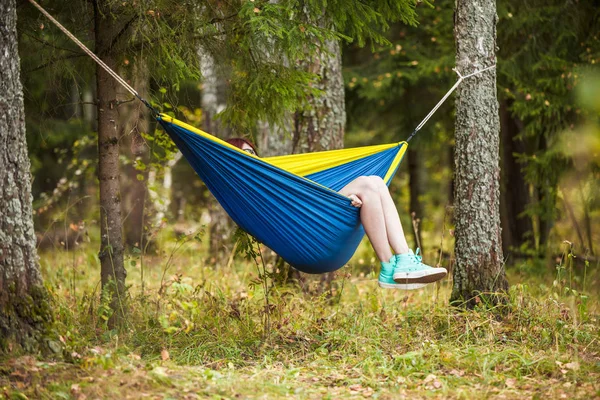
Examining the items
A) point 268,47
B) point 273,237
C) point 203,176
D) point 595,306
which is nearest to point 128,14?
point 268,47

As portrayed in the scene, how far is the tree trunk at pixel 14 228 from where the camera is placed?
2172mm

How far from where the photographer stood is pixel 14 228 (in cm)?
220

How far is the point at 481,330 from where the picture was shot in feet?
9.20

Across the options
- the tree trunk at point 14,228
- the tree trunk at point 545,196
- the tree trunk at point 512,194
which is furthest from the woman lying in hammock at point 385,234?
the tree trunk at point 512,194

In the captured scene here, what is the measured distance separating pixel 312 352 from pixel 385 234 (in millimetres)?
618

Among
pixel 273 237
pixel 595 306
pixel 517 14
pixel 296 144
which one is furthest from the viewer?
pixel 517 14

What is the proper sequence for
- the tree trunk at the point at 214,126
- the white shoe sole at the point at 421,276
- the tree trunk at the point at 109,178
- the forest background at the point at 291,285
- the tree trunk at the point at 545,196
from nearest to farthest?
the forest background at the point at 291,285 → the white shoe sole at the point at 421,276 → the tree trunk at the point at 109,178 → the tree trunk at the point at 545,196 → the tree trunk at the point at 214,126

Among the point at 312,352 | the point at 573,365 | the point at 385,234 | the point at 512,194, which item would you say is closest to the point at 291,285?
the point at 312,352

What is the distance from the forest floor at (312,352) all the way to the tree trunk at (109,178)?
0.13 metres

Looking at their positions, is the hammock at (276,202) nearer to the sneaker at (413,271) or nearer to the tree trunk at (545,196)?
the sneaker at (413,271)

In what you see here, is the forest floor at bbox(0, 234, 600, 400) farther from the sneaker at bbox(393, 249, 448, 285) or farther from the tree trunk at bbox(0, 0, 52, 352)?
the sneaker at bbox(393, 249, 448, 285)

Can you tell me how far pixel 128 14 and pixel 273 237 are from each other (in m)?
1.24

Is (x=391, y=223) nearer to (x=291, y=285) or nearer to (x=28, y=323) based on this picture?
(x=291, y=285)

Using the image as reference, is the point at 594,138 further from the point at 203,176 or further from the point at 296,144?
the point at 203,176
